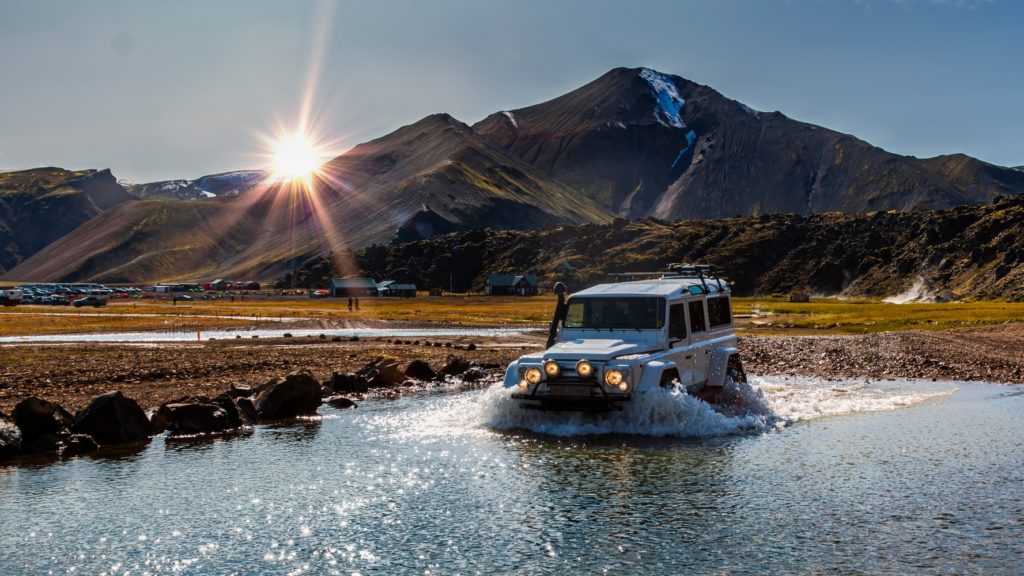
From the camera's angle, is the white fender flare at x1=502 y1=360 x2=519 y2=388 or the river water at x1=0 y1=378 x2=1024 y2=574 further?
the white fender flare at x1=502 y1=360 x2=519 y2=388

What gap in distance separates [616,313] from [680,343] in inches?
69.4

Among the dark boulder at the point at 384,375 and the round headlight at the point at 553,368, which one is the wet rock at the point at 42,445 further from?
the dark boulder at the point at 384,375

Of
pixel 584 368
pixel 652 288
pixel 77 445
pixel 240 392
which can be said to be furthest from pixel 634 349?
pixel 240 392

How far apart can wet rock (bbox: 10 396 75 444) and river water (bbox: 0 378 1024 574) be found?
1.91m

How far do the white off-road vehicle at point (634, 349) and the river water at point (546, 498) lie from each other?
892 millimetres

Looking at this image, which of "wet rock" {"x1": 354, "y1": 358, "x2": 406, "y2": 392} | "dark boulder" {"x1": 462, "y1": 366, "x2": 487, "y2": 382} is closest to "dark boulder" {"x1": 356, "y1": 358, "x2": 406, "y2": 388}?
"wet rock" {"x1": 354, "y1": 358, "x2": 406, "y2": 392}

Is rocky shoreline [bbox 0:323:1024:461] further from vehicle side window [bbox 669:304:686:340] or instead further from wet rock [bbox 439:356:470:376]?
vehicle side window [bbox 669:304:686:340]

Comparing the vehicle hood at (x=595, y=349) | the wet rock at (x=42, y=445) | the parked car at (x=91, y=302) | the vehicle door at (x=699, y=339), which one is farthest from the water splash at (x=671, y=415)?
the parked car at (x=91, y=302)

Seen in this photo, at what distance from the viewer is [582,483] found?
625 inches

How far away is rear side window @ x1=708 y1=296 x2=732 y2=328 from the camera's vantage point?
76.6 ft

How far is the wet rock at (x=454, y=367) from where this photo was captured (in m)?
36.8

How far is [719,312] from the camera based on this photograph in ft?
78.9

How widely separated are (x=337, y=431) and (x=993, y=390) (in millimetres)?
23134

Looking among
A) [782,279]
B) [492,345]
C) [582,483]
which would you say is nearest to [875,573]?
[582,483]
